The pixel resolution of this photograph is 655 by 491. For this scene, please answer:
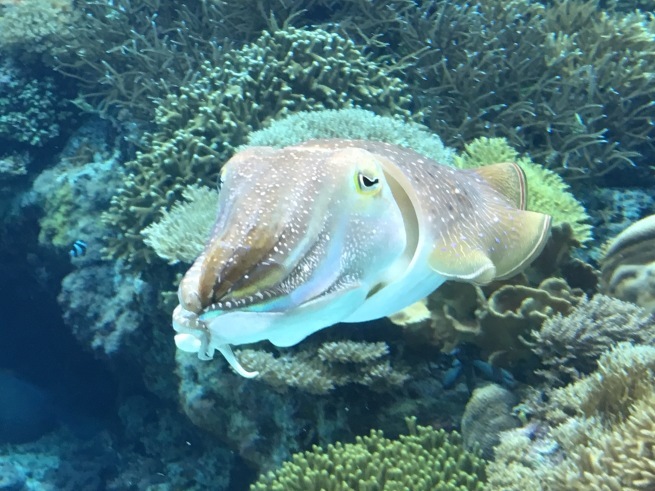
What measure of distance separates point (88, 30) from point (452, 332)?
677 cm

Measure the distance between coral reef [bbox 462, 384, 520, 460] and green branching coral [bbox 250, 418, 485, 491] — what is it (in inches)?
3.7

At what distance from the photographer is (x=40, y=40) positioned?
25.8 feet

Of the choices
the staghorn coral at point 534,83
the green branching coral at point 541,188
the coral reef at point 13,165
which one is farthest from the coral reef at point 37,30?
the green branching coral at point 541,188

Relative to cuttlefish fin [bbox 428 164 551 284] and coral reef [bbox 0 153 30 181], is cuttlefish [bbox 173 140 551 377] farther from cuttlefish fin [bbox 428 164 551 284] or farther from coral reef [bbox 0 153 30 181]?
coral reef [bbox 0 153 30 181]

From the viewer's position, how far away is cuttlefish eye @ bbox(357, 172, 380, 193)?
61.5 inches

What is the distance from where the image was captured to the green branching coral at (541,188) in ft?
15.3

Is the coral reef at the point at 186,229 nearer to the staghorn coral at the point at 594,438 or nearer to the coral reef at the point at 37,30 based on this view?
the staghorn coral at the point at 594,438

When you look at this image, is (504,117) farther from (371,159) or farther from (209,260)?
(209,260)

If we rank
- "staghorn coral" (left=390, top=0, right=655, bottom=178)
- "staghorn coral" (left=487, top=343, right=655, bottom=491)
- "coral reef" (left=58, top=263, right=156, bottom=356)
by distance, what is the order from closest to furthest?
1. "staghorn coral" (left=487, top=343, right=655, bottom=491)
2. "staghorn coral" (left=390, top=0, right=655, bottom=178)
3. "coral reef" (left=58, top=263, right=156, bottom=356)

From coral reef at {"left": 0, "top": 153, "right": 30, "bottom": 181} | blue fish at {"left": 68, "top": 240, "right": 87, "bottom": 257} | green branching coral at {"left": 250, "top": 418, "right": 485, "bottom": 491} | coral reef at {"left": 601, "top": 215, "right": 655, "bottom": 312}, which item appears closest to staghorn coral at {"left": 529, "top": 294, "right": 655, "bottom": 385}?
coral reef at {"left": 601, "top": 215, "right": 655, "bottom": 312}

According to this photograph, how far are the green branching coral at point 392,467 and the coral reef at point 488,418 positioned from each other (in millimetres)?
95

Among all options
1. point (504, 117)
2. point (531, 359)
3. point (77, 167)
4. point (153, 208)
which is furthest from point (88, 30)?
point (531, 359)

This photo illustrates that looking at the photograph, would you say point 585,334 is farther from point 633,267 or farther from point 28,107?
point 28,107

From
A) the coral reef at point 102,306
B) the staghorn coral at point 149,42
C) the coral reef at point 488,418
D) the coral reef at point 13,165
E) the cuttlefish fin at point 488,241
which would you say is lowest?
the coral reef at point 102,306
